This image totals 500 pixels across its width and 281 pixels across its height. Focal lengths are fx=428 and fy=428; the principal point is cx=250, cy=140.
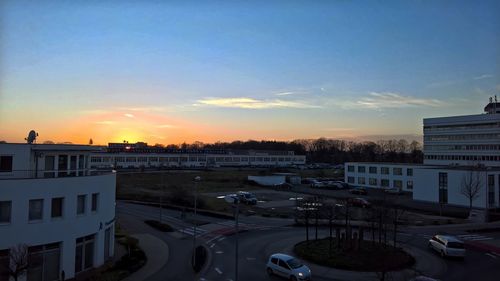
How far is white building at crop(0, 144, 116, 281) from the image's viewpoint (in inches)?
878

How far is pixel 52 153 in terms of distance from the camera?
25.2 metres

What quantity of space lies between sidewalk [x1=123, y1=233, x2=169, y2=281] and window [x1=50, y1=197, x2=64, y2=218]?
5.45 m

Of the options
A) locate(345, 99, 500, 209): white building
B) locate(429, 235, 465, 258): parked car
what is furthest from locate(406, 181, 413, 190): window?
locate(429, 235, 465, 258): parked car

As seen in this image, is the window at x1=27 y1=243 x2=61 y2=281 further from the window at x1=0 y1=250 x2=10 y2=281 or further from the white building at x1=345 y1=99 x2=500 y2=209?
the white building at x1=345 y1=99 x2=500 y2=209

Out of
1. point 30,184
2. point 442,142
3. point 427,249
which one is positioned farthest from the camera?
point 442,142

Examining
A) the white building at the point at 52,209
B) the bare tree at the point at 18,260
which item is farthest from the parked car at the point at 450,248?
the bare tree at the point at 18,260

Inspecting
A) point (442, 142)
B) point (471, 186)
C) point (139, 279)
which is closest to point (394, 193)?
point (471, 186)

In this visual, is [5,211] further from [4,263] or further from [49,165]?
[49,165]

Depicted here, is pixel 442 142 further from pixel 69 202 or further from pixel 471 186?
pixel 69 202

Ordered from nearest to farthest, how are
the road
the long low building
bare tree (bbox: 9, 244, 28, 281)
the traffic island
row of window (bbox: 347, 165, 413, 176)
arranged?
1. bare tree (bbox: 9, 244, 28, 281)
2. the road
3. the traffic island
4. row of window (bbox: 347, 165, 413, 176)
5. the long low building

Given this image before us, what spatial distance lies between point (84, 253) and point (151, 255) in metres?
6.49

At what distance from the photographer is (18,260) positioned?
2038 centimetres

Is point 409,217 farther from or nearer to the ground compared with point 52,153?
nearer to the ground

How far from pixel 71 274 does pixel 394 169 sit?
68.0 metres
